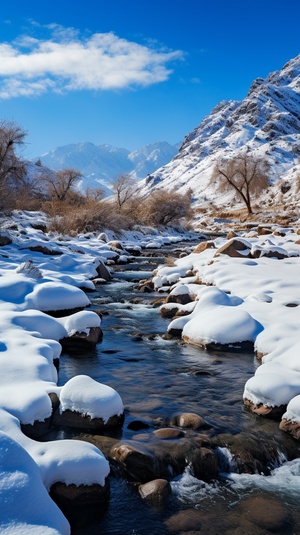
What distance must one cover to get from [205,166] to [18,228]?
10449cm

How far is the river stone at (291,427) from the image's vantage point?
4.62m

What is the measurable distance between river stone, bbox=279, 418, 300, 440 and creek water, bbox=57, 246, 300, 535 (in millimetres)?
111

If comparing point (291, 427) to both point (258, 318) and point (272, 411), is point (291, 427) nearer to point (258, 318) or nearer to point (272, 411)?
point (272, 411)

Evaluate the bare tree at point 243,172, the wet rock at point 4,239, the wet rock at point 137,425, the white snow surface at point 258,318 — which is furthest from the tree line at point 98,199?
the wet rock at point 137,425

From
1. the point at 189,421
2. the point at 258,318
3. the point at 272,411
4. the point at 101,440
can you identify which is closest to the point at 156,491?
the point at 101,440

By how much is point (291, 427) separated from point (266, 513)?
4.41 ft

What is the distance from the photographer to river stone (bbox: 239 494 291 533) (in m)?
A: 3.36

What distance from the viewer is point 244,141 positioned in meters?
125

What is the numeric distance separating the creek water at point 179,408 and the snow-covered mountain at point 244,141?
7492 centimetres

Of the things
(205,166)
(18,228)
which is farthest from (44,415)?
(205,166)

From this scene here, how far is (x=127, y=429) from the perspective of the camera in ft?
15.2

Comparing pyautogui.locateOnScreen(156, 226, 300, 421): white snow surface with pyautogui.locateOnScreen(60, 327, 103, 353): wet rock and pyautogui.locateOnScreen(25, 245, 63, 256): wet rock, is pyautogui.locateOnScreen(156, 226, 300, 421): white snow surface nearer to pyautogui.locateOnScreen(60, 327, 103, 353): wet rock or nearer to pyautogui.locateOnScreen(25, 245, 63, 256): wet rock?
pyautogui.locateOnScreen(60, 327, 103, 353): wet rock

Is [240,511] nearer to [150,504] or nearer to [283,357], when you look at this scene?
[150,504]

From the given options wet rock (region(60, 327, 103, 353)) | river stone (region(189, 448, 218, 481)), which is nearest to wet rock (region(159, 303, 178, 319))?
wet rock (region(60, 327, 103, 353))
